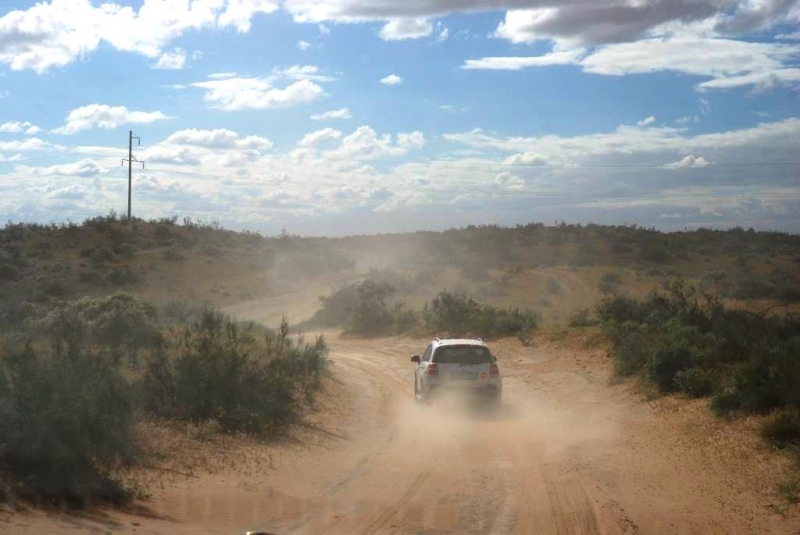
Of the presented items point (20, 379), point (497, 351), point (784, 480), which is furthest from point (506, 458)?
point (497, 351)

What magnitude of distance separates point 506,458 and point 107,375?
6.32m

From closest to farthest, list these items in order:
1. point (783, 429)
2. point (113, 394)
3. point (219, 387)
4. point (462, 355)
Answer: point (113, 394) < point (783, 429) < point (219, 387) < point (462, 355)

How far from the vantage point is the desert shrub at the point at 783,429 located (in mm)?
12141

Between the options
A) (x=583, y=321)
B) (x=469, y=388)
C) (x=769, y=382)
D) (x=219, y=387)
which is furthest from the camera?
(x=583, y=321)

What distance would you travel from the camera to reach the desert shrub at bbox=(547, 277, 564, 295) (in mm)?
51438

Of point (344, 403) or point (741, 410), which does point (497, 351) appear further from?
point (741, 410)

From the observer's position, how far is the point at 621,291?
164 feet

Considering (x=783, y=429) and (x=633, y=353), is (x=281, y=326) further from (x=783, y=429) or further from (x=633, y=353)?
(x=783, y=429)

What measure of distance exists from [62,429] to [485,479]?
575 cm

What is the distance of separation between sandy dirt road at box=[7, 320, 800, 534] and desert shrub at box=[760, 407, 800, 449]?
28 cm

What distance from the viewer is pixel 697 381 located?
16.8m

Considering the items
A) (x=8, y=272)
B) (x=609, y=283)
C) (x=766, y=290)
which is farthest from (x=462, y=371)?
(x=8, y=272)

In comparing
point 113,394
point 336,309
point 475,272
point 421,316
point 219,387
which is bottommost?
point 336,309

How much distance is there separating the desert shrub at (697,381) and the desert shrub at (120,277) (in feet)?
135
